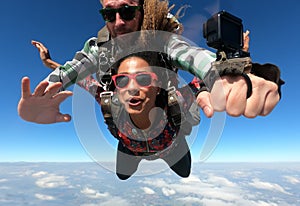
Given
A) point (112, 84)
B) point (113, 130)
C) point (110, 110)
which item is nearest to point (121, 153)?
point (113, 130)

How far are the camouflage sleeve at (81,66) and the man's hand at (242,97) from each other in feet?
6.24

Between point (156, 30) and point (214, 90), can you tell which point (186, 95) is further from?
point (214, 90)

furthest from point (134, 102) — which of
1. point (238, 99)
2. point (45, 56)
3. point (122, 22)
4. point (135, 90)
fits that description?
point (45, 56)

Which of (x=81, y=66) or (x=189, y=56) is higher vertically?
(x=81, y=66)

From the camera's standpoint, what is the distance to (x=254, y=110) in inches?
48.5

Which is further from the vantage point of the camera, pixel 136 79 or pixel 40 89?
pixel 136 79

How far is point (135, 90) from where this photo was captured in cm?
238

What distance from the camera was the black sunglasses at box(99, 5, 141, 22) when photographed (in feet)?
7.93

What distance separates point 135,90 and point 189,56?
666 millimetres

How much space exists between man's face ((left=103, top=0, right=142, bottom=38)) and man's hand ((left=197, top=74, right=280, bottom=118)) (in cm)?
142

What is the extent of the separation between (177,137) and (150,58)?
3.81 ft

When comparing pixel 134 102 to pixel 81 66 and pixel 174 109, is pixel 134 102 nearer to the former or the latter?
pixel 174 109

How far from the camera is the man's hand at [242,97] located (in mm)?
1212

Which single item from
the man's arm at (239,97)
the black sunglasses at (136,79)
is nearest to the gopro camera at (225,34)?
the man's arm at (239,97)
